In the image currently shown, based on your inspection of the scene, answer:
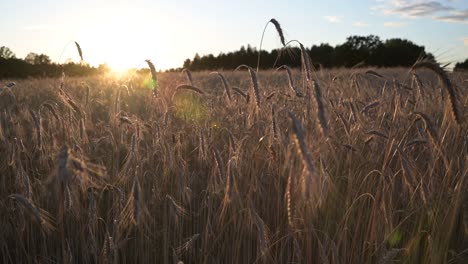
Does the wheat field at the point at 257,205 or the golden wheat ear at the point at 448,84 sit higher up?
the golden wheat ear at the point at 448,84

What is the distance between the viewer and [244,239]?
7.23 feet

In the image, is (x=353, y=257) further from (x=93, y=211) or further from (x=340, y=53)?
(x=340, y=53)

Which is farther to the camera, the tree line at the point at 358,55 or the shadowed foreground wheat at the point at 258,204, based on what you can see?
the tree line at the point at 358,55

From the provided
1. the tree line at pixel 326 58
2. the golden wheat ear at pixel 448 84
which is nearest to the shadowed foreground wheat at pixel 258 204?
the golden wheat ear at pixel 448 84

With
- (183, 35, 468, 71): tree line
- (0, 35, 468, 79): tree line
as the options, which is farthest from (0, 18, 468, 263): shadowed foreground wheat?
(183, 35, 468, 71): tree line

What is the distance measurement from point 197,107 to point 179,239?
2.60 meters

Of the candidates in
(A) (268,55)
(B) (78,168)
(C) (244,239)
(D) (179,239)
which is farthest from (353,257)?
(A) (268,55)

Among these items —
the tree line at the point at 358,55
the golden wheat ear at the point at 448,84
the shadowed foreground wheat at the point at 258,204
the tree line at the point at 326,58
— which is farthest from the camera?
the tree line at the point at 358,55

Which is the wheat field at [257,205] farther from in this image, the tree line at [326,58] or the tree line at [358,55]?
the tree line at [358,55]

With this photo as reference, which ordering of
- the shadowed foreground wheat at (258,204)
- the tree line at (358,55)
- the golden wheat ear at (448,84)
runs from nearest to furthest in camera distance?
1. the golden wheat ear at (448,84)
2. the shadowed foreground wheat at (258,204)
3. the tree line at (358,55)

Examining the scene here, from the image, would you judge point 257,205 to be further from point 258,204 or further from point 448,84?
point 448,84

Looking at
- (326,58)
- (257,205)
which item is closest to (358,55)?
(326,58)

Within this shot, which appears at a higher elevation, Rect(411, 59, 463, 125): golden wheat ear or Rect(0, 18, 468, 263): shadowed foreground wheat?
Rect(411, 59, 463, 125): golden wheat ear

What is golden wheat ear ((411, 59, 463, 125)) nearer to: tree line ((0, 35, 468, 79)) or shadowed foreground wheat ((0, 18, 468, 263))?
shadowed foreground wheat ((0, 18, 468, 263))
